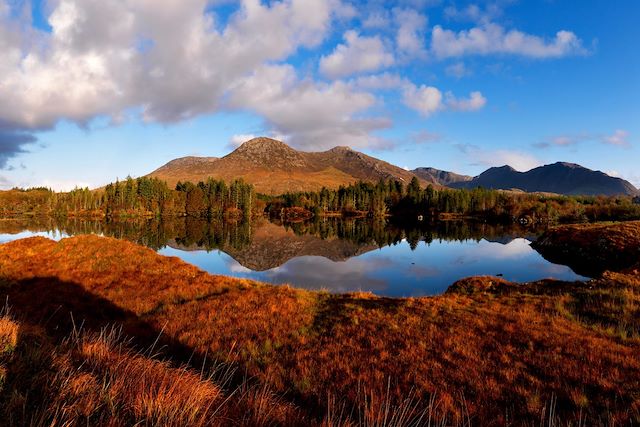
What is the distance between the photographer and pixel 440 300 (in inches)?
682

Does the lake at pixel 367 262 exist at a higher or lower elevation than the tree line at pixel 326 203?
lower

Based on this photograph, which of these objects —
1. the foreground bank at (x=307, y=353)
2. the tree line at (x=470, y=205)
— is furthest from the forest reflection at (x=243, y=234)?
the tree line at (x=470, y=205)

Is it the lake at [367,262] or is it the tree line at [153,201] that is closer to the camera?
the lake at [367,262]

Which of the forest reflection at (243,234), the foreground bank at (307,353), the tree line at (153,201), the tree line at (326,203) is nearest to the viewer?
the foreground bank at (307,353)

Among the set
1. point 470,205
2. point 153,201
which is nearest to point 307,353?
point 153,201

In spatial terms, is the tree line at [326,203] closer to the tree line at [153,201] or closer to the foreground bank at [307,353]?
the tree line at [153,201]

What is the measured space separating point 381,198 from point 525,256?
128011 mm

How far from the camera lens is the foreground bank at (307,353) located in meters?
4.71

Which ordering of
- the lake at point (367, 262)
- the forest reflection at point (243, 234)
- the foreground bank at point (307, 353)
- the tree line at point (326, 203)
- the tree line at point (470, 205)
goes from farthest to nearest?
the tree line at point (326, 203), the tree line at point (470, 205), the forest reflection at point (243, 234), the lake at point (367, 262), the foreground bank at point (307, 353)

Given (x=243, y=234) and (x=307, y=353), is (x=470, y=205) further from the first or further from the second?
(x=307, y=353)

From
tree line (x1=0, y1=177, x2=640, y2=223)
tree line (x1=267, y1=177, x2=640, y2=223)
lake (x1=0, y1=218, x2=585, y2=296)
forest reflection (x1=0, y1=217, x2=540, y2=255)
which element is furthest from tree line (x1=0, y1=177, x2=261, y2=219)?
lake (x1=0, y1=218, x2=585, y2=296)

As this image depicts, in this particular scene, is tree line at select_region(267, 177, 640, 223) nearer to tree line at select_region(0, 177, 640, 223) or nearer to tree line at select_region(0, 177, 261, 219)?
tree line at select_region(0, 177, 640, 223)

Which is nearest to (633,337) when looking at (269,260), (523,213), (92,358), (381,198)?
(92,358)

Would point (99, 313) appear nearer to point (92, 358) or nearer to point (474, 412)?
point (92, 358)
